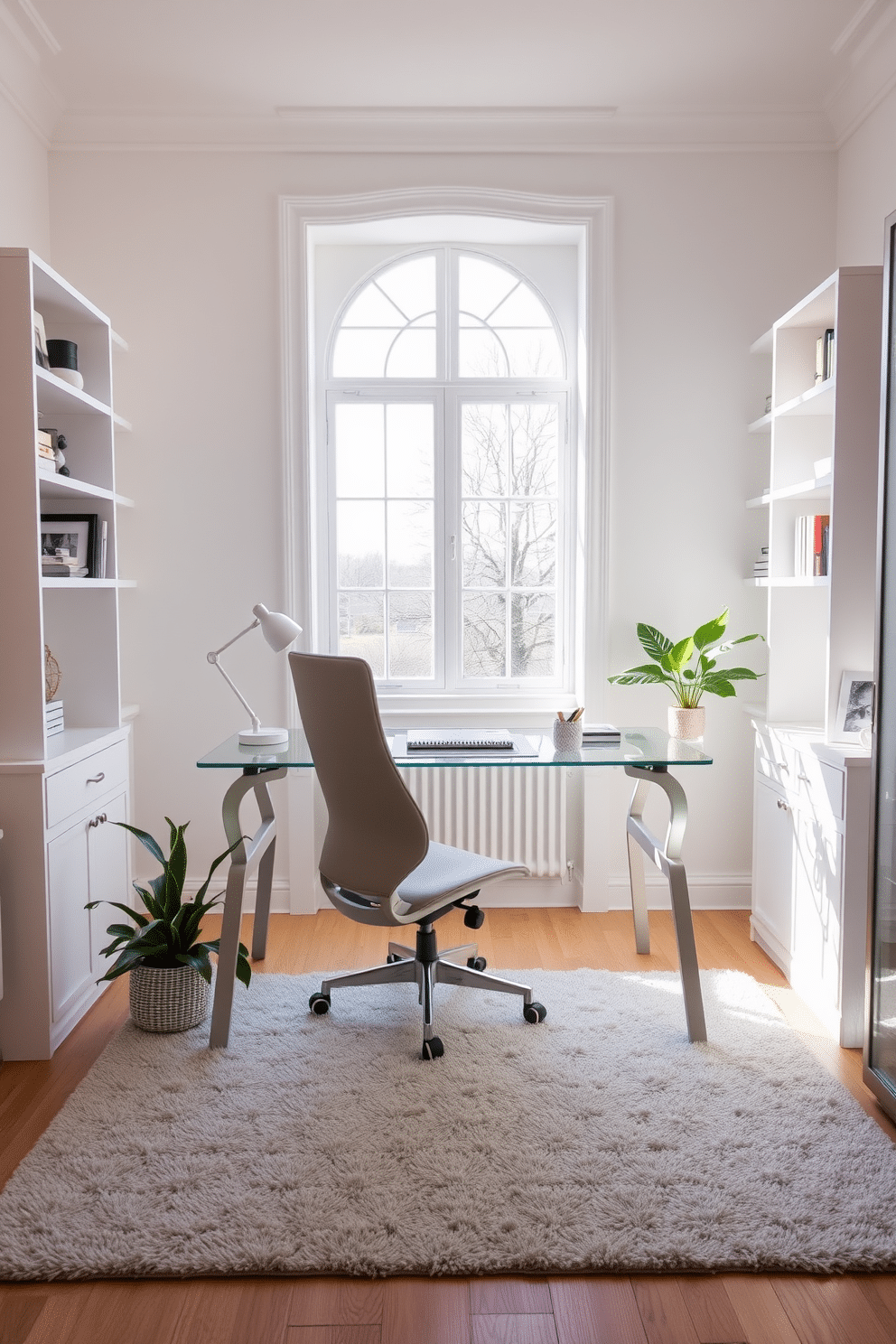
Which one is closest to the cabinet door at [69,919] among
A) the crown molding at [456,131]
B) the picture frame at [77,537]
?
the picture frame at [77,537]

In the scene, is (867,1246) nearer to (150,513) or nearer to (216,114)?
(150,513)

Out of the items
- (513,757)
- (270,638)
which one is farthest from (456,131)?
(513,757)

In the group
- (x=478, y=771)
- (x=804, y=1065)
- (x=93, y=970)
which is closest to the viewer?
(x=804, y=1065)

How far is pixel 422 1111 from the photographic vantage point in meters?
2.30

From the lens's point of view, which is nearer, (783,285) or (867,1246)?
(867,1246)

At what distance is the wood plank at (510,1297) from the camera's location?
1.70 metres

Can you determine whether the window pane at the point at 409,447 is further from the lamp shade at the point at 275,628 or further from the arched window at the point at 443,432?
the lamp shade at the point at 275,628

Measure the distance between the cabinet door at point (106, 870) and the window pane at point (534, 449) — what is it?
2.04 meters

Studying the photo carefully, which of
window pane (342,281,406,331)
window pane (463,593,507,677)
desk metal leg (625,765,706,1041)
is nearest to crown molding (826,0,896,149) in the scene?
window pane (342,281,406,331)

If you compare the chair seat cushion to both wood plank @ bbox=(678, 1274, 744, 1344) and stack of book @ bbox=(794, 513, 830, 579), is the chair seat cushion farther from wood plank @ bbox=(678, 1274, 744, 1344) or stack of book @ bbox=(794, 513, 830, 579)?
stack of book @ bbox=(794, 513, 830, 579)

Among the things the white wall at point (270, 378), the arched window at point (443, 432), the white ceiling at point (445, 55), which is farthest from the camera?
the arched window at point (443, 432)

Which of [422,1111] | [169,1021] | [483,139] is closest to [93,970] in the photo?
[169,1021]

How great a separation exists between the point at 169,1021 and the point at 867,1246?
6.06 feet

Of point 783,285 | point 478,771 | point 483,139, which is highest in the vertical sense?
point 483,139
